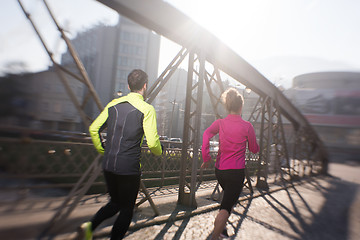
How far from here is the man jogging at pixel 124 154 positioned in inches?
80.7

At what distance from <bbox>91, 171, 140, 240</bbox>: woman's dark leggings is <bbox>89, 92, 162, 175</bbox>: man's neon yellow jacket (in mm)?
77

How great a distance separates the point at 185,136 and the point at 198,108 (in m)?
0.70

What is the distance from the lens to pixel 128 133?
6.81 feet

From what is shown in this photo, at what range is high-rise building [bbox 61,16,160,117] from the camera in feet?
124

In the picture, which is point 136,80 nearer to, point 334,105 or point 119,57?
point 334,105

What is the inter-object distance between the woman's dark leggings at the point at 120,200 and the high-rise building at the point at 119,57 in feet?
116

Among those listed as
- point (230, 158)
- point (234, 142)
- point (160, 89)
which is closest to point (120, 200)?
point (230, 158)

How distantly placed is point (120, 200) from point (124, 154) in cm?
46

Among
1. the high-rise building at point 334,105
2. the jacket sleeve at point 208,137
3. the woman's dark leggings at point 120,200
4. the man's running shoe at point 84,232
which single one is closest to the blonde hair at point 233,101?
the jacket sleeve at point 208,137

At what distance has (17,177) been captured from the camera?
4410 mm

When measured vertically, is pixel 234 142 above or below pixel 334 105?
below

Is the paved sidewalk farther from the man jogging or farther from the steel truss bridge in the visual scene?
the man jogging

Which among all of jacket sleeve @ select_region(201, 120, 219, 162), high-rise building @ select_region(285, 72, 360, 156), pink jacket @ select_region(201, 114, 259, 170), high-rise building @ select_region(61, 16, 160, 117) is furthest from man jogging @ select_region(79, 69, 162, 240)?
high-rise building @ select_region(61, 16, 160, 117)

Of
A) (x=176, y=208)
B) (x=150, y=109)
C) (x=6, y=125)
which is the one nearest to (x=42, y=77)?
(x=6, y=125)
